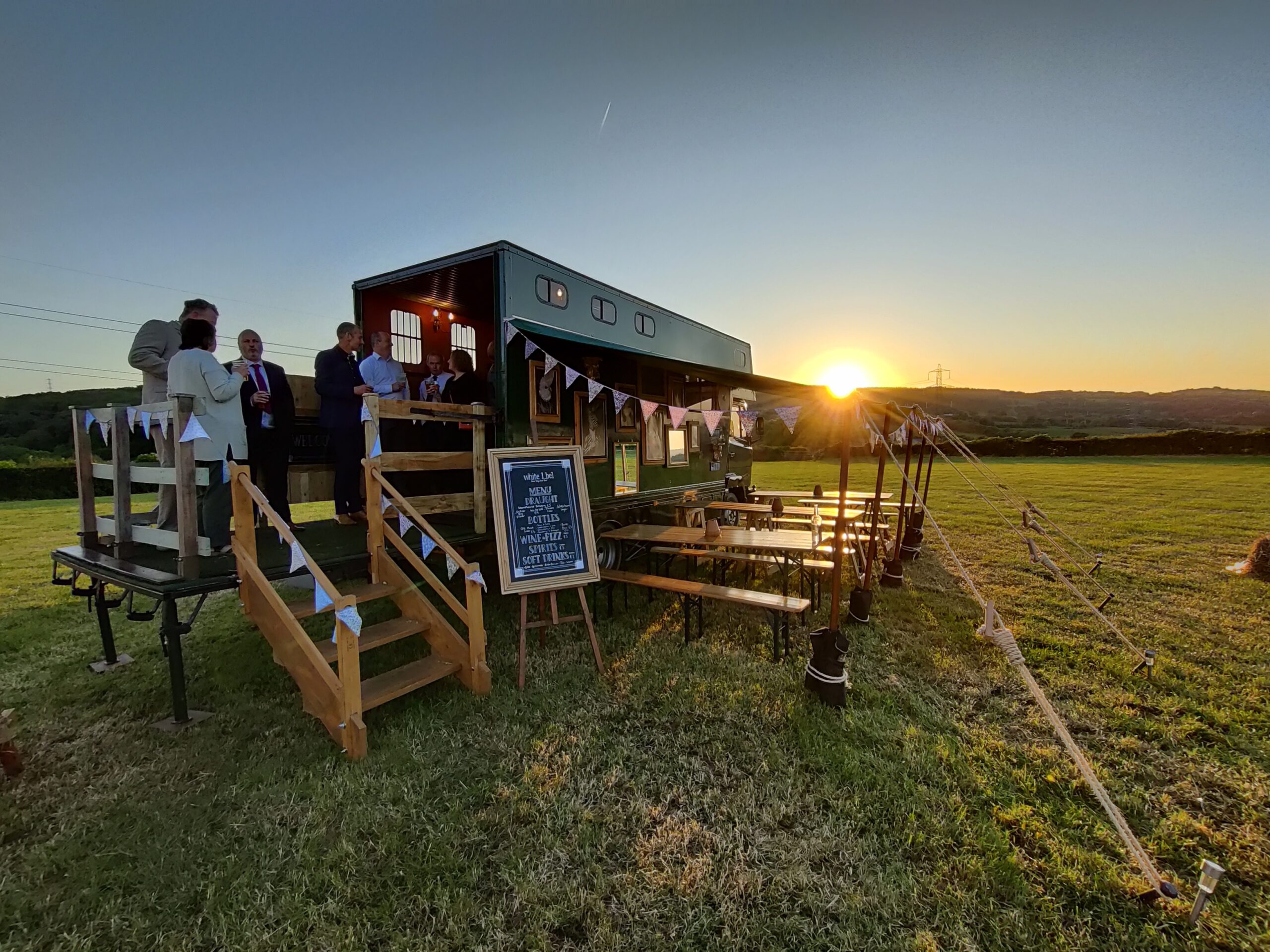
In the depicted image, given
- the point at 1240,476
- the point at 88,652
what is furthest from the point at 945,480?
the point at 88,652

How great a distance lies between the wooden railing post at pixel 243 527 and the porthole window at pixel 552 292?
3.35 meters

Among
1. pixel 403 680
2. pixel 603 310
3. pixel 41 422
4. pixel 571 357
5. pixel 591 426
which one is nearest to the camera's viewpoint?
pixel 403 680

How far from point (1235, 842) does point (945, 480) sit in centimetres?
2109

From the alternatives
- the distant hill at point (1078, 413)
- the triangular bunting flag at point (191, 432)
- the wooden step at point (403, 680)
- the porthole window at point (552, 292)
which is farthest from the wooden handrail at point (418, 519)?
the distant hill at point (1078, 413)

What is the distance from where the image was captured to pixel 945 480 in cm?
2147

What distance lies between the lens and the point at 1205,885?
82.1 inches

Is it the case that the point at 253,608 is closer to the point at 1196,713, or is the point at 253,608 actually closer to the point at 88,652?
the point at 88,652

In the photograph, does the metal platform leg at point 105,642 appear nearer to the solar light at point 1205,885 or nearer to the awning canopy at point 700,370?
the awning canopy at point 700,370

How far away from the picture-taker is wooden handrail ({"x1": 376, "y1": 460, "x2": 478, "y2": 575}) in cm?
395

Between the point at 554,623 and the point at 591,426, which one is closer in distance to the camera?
the point at 554,623

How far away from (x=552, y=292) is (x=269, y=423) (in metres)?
3.11

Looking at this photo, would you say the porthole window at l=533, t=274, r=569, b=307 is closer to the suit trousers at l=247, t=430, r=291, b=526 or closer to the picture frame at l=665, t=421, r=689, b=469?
the suit trousers at l=247, t=430, r=291, b=526

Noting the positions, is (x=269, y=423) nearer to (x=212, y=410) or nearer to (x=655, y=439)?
(x=212, y=410)

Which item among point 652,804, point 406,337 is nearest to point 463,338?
point 406,337
